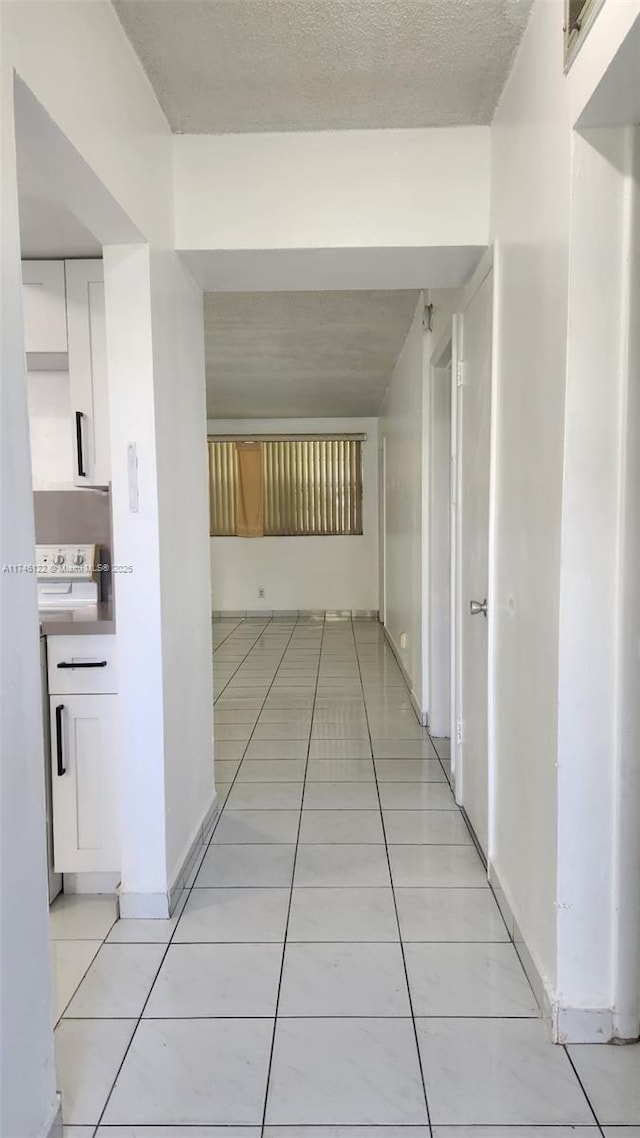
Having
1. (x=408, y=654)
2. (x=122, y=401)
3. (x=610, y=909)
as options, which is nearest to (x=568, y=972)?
(x=610, y=909)

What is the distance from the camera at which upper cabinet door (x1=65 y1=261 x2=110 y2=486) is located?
2.51m

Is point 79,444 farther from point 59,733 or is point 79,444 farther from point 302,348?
point 302,348

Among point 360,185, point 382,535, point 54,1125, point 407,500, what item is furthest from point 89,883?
point 382,535

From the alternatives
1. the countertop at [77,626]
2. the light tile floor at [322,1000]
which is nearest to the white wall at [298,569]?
the light tile floor at [322,1000]

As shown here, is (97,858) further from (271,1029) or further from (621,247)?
(621,247)

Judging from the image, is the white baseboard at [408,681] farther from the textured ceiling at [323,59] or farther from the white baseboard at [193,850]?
the textured ceiling at [323,59]

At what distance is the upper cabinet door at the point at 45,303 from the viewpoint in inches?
98.4

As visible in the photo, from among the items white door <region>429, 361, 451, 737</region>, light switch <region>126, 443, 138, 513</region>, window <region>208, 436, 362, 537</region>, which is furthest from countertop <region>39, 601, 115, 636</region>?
window <region>208, 436, 362, 537</region>

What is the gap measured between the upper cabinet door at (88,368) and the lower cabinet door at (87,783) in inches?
32.2

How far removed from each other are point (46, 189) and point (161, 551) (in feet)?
3.45

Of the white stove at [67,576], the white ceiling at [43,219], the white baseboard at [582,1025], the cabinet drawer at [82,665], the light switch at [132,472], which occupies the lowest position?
the white baseboard at [582,1025]

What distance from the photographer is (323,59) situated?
6.37 feet

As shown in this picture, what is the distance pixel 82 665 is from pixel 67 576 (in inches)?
26.6

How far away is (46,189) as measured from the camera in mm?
1982
